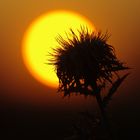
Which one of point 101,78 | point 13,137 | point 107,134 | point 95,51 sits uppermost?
point 13,137

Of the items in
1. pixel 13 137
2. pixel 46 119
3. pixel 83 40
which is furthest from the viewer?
pixel 46 119

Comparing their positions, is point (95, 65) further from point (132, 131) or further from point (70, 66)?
point (132, 131)

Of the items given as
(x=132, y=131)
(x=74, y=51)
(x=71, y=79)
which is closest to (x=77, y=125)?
(x=71, y=79)

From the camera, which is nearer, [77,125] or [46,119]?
[77,125]

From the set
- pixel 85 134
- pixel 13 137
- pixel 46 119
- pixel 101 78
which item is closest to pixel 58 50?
pixel 101 78

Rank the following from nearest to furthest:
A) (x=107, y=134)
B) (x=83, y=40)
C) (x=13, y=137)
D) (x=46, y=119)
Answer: (x=107, y=134), (x=83, y=40), (x=13, y=137), (x=46, y=119)

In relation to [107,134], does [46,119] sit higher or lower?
higher
